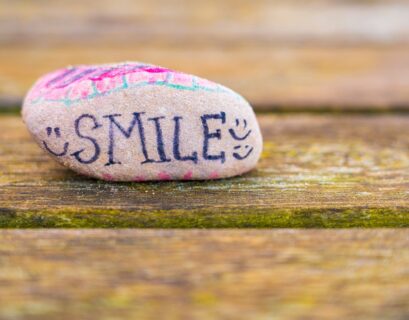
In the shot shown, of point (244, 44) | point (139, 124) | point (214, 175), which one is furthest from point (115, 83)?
point (244, 44)

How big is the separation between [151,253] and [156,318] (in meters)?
0.09

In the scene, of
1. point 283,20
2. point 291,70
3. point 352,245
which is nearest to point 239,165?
point 352,245

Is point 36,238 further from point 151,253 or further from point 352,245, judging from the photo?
point 352,245

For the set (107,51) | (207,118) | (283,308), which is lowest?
(283,308)

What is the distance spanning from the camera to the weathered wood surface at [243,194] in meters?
0.65

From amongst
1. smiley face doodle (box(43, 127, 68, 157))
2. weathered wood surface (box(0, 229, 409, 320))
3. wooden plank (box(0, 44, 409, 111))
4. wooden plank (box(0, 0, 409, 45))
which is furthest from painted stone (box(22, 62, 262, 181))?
wooden plank (box(0, 0, 409, 45))

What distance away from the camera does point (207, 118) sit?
28.7 inches

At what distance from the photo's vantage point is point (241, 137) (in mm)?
749

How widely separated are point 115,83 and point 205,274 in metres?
0.29

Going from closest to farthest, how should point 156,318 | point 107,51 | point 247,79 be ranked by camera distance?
point 156,318, point 247,79, point 107,51

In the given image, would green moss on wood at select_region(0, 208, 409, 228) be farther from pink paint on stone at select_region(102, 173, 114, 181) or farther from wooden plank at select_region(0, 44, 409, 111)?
wooden plank at select_region(0, 44, 409, 111)

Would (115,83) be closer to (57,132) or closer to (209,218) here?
(57,132)

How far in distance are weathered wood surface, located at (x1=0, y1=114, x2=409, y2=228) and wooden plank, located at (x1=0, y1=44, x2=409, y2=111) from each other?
0.99ft

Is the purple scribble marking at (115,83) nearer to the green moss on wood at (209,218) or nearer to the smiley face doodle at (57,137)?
the smiley face doodle at (57,137)
